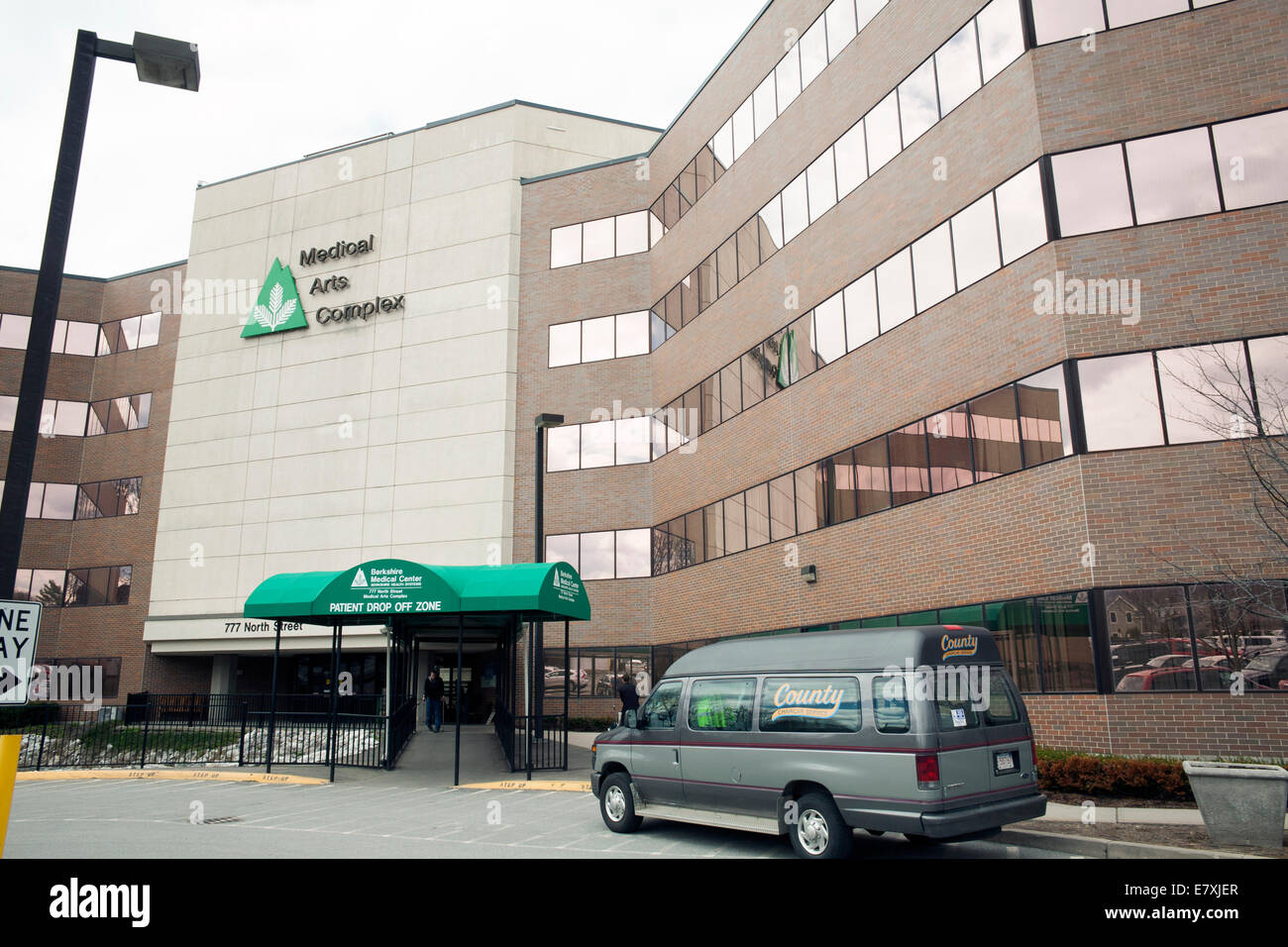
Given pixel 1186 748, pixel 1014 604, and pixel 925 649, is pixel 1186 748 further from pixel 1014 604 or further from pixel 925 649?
pixel 925 649

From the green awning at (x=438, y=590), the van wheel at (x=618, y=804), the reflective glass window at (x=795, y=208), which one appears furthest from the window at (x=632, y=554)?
the van wheel at (x=618, y=804)

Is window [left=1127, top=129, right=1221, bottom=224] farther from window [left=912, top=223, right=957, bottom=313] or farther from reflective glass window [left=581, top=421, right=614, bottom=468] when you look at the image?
reflective glass window [left=581, top=421, right=614, bottom=468]

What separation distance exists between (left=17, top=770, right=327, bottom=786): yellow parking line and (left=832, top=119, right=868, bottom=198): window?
1719cm

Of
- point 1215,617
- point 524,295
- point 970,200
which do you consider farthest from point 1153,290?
point 524,295

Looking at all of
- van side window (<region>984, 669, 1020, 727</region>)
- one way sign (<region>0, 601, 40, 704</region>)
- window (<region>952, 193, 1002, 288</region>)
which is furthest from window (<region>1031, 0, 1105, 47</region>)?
one way sign (<region>0, 601, 40, 704</region>)

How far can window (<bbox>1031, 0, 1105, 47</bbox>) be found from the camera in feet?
52.7

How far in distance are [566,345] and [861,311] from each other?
45.3 feet

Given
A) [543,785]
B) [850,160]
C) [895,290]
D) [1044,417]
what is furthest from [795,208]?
[543,785]

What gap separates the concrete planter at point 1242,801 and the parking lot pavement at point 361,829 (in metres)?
1.53

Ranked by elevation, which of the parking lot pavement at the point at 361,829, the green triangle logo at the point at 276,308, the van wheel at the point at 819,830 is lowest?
the parking lot pavement at the point at 361,829

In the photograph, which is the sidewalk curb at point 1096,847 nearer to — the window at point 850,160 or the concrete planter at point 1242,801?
the concrete planter at point 1242,801

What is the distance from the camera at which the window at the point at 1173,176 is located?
14883 millimetres

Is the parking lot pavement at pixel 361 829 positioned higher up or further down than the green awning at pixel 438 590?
further down

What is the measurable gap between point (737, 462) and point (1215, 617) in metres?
13.3
